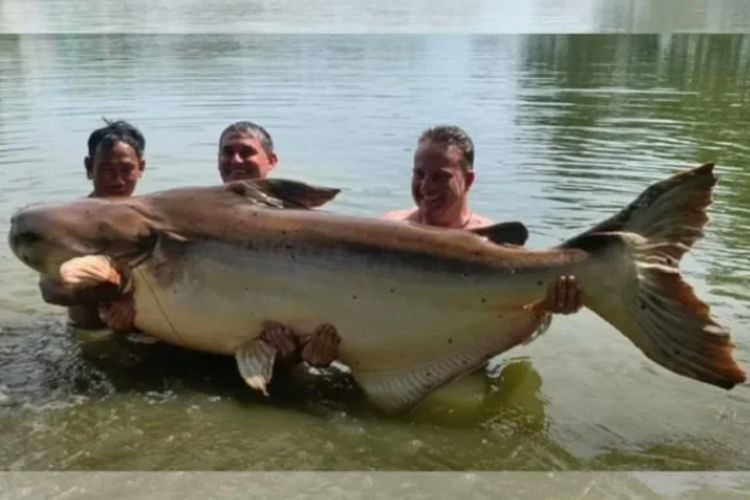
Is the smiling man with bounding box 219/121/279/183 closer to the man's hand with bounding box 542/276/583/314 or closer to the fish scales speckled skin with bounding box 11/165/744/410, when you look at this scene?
the fish scales speckled skin with bounding box 11/165/744/410

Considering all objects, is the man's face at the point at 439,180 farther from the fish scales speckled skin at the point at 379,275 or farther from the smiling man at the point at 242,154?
Answer: the smiling man at the point at 242,154

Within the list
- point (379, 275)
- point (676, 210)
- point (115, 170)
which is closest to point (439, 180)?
point (379, 275)

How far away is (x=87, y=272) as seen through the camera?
432cm

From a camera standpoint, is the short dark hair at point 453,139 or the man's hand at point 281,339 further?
the short dark hair at point 453,139

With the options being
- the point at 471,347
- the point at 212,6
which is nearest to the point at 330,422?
the point at 471,347

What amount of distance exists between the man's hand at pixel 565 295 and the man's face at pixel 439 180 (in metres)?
1.22

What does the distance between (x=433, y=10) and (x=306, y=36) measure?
70.0ft

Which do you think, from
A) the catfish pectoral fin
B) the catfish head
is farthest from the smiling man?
the catfish pectoral fin

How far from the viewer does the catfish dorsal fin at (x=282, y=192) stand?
15.1ft

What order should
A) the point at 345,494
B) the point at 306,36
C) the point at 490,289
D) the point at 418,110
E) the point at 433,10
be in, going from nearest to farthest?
1. the point at 345,494
2. the point at 490,289
3. the point at 418,110
4. the point at 306,36
5. the point at 433,10

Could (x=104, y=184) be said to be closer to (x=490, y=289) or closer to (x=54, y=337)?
(x=54, y=337)

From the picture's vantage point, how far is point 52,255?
4.43m

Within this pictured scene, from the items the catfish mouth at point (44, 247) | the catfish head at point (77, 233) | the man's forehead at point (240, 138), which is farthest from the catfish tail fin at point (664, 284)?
the man's forehead at point (240, 138)

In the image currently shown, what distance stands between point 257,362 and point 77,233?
1007 mm
